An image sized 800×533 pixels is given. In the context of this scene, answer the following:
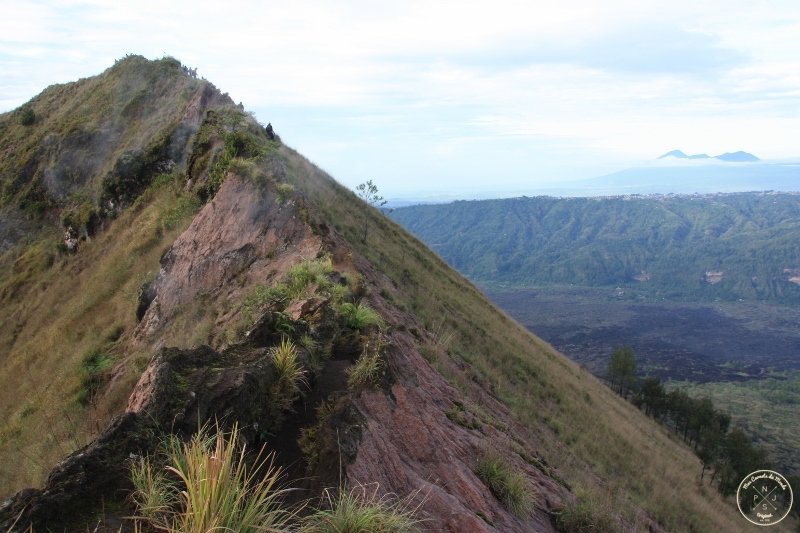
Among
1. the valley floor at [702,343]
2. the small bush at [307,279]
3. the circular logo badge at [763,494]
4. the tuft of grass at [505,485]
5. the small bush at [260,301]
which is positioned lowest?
the valley floor at [702,343]

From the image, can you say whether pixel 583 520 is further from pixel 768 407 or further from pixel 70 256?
pixel 768 407

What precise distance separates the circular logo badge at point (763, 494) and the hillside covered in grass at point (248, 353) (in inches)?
48.9

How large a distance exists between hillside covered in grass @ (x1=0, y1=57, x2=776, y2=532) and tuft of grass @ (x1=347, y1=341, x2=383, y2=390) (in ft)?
0.10

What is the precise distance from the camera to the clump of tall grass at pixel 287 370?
5.36 meters

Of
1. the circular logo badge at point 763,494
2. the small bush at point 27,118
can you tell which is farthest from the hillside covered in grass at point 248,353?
the circular logo badge at point 763,494

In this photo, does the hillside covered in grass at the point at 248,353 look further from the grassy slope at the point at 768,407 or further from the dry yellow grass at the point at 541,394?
the grassy slope at the point at 768,407

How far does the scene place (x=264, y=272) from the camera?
12.2 meters

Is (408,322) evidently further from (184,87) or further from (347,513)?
(184,87)

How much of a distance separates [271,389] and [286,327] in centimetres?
144

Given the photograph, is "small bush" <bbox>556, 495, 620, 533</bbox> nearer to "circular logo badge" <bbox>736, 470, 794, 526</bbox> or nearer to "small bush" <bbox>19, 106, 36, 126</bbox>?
"circular logo badge" <bbox>736, 470, 794, 526</bbox>

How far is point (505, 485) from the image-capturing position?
6.61 m

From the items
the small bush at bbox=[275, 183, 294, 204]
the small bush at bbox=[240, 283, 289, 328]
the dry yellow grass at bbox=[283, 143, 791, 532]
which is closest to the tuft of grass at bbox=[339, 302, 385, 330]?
the small bush at bbox=[240, 283, 289, 328]

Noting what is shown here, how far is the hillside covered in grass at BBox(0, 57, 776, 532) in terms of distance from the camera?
4.75 metres

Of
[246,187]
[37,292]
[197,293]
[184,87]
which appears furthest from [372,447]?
[184,87]
